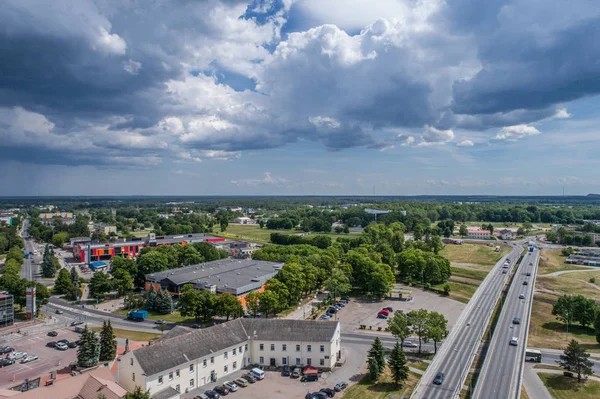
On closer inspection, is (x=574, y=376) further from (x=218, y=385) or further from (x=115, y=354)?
(x=115, y=354)

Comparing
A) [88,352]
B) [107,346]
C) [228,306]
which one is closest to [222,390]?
[88,352]

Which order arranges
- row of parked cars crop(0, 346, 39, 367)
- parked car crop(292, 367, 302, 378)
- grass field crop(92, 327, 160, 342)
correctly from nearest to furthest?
parked car crop(292, 367, 302, 378) < row of parked cars crop(0, 346, 39, 367) < grass field crop(92, 327, 160, 342)

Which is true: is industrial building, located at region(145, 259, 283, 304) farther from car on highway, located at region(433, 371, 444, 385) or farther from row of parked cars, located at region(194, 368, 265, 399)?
car on highway, located at region(433, 371, 444, 385)

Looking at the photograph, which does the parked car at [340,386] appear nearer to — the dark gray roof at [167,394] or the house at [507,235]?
the dark gray roof at [167,394]

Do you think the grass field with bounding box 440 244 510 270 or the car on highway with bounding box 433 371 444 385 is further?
the grass field with bounding box 440 244 510 270

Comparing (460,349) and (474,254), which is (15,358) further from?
(474,254)

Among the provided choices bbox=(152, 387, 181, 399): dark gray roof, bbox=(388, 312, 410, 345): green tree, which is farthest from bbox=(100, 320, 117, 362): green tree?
bbox=(388, 312, 410, 345): green tree

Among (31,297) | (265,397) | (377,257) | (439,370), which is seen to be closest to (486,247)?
(377,257)
